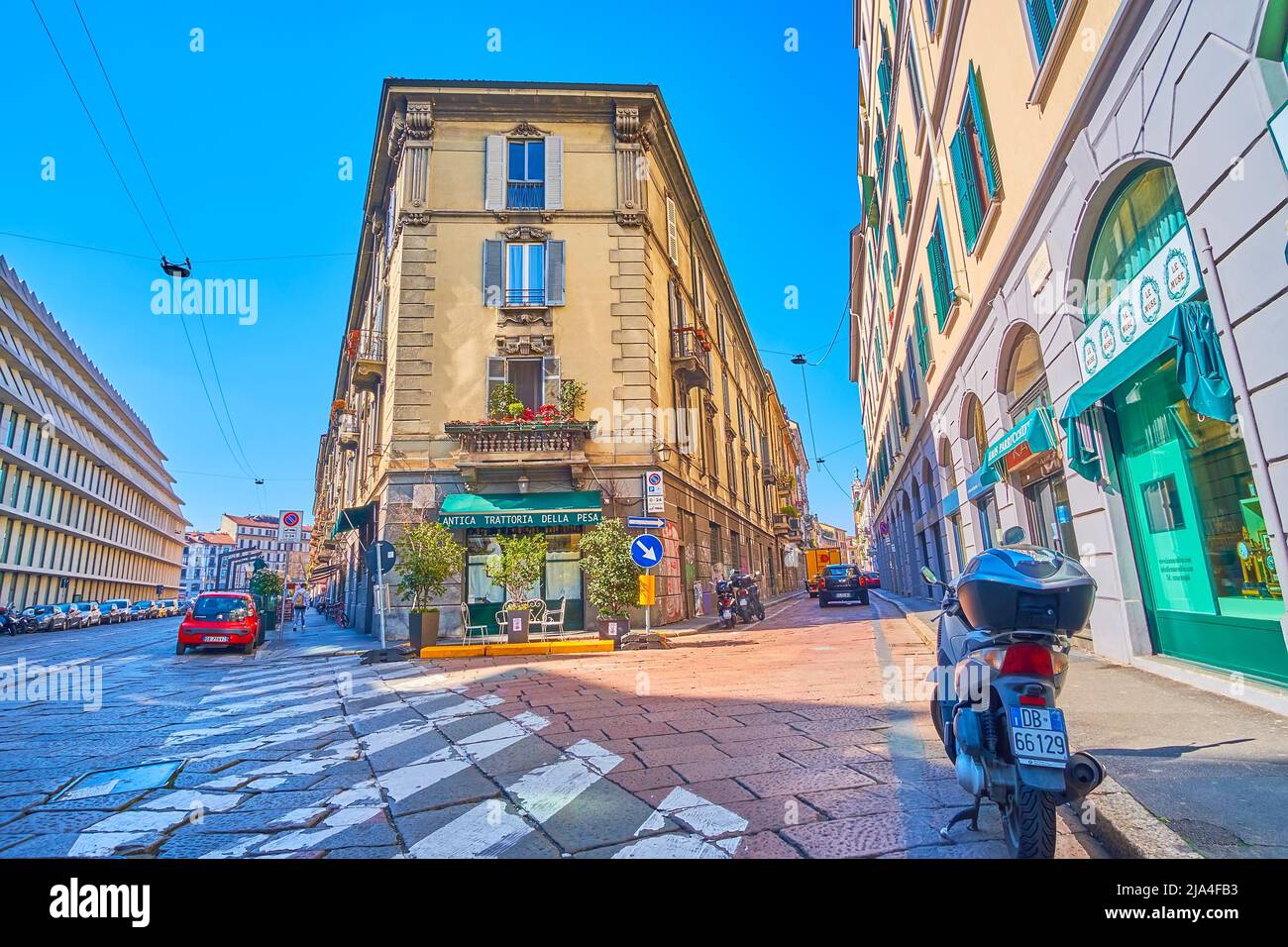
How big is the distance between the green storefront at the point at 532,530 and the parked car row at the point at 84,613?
28582 mm

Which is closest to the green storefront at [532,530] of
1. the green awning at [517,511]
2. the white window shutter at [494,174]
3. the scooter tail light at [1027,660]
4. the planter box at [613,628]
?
the green awning at [517,511]

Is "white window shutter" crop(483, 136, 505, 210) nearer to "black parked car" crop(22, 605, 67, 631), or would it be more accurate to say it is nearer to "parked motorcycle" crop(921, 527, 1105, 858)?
"parked motorcycle" crop(921, 527, 1105, 858)

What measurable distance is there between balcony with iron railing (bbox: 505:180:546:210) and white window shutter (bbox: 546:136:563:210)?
19cm

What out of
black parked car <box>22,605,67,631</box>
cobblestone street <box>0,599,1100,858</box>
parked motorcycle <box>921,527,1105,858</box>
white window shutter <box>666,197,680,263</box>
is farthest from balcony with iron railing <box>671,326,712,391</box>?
black parked car <box>22,605,67,631</box>

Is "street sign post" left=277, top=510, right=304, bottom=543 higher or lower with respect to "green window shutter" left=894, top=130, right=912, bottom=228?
lower

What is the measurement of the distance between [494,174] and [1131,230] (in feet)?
52.9

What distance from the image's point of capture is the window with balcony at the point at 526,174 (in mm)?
18344

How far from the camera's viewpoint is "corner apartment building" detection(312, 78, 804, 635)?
16.2m

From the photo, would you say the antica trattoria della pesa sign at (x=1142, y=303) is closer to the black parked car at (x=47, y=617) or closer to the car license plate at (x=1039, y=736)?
the car license plate at (x=1039, y=736)

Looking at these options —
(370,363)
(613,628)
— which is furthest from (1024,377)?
(370,363)

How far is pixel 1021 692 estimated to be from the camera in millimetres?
2498

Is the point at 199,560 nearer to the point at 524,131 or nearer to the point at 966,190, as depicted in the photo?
the point at 524,131
